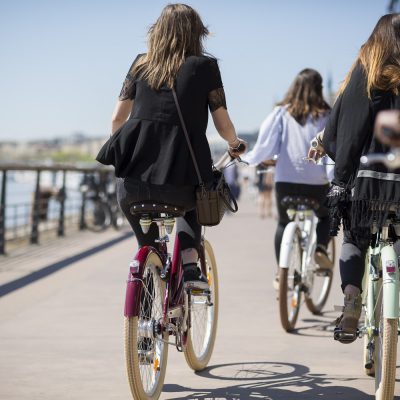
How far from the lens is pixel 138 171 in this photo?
16.2 feet

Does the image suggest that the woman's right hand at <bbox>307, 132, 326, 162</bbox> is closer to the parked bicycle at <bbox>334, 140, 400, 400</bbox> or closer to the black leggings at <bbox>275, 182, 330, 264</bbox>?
the parked bicycle at <bbox>334, 140, 400, 400</bbox>

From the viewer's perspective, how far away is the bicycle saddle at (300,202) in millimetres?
7703

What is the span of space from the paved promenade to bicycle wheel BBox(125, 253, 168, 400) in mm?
289

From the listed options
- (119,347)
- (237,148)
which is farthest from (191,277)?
(119,347)

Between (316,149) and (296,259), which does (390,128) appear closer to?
(316,149)

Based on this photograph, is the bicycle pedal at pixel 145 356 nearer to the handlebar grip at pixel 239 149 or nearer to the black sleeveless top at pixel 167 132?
the black sleeveless top at pixel 167 132

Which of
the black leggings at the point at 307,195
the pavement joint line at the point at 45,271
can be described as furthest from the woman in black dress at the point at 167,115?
the pavement joint line at the point at 45,271

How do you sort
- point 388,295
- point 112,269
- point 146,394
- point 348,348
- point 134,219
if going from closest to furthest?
point 388,295 < point 146,394 < point 134,219 < point 348,348 < point 112,269

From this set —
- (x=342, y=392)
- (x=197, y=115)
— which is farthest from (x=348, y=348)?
(x=197, y=115)

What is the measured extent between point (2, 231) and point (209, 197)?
24.4ft

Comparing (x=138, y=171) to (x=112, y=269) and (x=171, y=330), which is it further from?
(x=112, y=269)

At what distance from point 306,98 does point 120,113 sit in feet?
9.56

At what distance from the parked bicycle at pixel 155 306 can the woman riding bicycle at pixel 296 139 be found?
211 centimetres

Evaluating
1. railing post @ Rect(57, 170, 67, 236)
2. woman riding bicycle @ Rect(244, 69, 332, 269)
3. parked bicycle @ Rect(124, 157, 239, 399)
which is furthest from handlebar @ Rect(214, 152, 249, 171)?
railing post @ Rect(57, 170, 67, 236)
